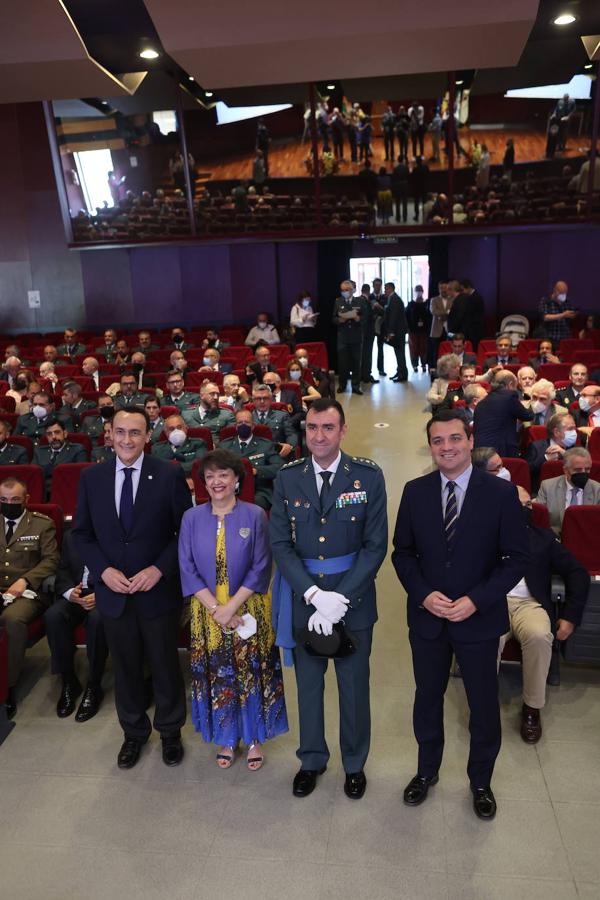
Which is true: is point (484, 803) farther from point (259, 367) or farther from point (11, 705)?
point (259, 367)

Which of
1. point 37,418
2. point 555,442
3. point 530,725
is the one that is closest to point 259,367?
point 37,418

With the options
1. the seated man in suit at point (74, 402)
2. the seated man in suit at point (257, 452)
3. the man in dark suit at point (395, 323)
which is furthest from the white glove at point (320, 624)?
the man in dark suit at point (395, 323)

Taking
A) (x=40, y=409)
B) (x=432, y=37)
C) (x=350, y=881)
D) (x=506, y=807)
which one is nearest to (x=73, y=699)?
(x=350, y=881)

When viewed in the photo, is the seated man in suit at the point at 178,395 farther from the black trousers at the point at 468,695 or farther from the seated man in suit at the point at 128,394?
the black trousers at the point at 468,695

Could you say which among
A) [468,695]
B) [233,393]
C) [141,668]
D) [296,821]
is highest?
[233,393]

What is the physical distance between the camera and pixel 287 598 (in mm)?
3021

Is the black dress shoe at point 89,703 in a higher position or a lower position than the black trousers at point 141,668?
lower

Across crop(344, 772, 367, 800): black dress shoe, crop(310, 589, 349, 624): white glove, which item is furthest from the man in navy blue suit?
crop(344, 772, 367, 800): black dress shoe

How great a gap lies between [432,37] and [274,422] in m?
5.43

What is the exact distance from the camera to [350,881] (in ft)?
8.87

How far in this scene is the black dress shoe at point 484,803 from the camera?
9.71 ft

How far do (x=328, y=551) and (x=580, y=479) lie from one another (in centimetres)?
199

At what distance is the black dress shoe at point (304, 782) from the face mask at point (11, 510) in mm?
2080

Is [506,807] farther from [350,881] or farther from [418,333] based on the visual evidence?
[418,333]
